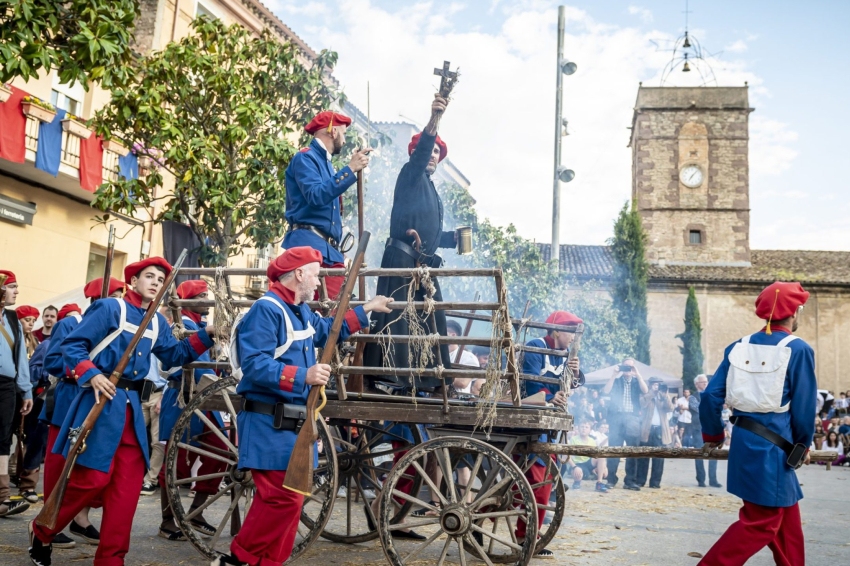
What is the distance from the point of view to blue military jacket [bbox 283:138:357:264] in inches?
221

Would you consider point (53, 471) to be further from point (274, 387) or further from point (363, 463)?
point (363, 463)

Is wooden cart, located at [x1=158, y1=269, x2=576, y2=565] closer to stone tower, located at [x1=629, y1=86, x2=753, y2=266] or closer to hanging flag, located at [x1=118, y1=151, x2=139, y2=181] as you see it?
hanging flag, located at [x1=118, y1=151, x2=139, y2=181]

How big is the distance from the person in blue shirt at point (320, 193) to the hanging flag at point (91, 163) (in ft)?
A: 39.1

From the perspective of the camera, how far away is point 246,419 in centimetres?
446

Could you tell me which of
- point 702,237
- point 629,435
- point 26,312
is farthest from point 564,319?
point 702,237

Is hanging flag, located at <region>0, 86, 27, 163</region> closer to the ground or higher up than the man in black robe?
higher up

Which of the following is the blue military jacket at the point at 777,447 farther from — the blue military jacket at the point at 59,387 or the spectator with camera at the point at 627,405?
the spectator with camera at the point at 627,405

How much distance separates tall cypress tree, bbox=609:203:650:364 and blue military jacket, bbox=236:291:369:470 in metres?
33.9

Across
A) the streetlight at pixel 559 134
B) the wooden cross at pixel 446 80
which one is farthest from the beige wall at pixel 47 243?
the wooden cross at pixel 446 80

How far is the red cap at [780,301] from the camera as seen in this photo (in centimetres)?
506

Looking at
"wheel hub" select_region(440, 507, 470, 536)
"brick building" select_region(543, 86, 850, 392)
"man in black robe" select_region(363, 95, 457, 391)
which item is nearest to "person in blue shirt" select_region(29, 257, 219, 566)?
"man in black robe" select_region(363, 95, 457, 391)

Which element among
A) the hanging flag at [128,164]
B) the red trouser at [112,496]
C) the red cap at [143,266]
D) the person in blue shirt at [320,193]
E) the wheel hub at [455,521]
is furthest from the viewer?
the hanging flag at [128,164]

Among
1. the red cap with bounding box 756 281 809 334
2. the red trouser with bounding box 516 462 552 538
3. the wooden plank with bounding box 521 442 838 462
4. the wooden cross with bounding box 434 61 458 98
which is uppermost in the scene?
the wooden cross with bounding box 434 61 458 98

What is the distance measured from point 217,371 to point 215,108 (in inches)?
312
